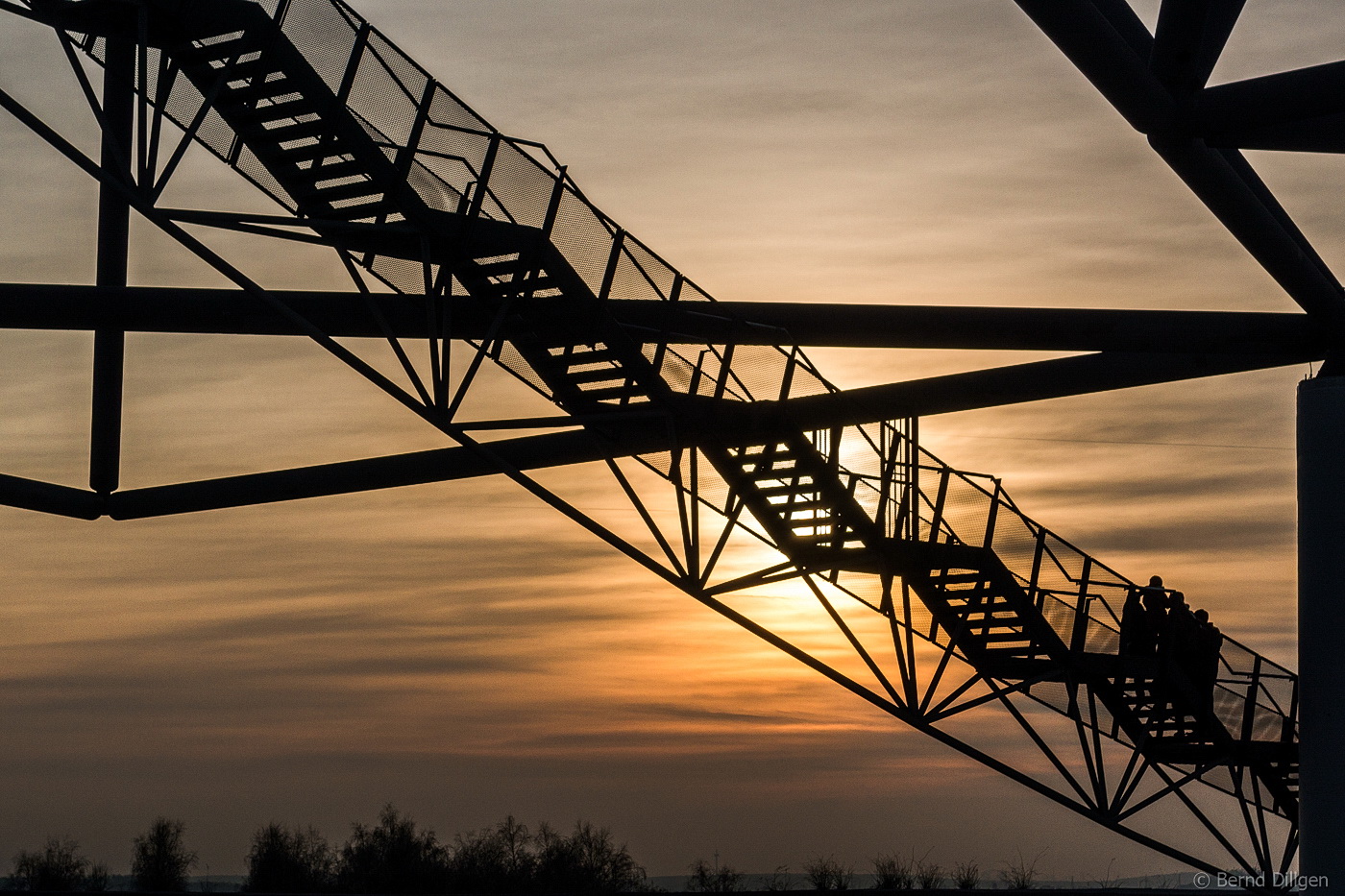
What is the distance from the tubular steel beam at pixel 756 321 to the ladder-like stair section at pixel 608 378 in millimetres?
628

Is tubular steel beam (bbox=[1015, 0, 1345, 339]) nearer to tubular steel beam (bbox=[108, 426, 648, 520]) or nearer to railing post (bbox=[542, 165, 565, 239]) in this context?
railing post (bbox=[542, 165, 565, 239])

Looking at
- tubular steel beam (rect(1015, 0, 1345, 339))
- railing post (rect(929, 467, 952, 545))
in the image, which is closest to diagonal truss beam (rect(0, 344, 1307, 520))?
railing post (rect(929, 467, 952, 545))

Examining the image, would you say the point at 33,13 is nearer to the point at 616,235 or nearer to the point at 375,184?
the point at 375,184

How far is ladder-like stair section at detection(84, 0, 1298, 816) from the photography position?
55.6 ft

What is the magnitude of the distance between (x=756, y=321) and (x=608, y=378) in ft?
7.04

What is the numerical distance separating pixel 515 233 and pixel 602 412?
2.91 meters

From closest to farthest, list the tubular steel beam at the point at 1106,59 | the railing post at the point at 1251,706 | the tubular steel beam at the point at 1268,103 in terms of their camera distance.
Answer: the tubular steel beam at the point at 1106,59 < the tubular steel beam at the point at 1268,103 < the railing post at the point at 1251,706

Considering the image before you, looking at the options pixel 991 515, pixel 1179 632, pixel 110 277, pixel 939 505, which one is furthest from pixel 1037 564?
pixel 110 277

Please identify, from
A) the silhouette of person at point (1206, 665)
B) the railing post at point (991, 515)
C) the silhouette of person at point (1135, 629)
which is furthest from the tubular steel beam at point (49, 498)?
the silhouette of person at point (1206, 665)

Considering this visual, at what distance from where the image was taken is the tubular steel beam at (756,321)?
61.5ft

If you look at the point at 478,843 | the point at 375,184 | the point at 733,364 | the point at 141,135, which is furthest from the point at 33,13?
the point at 478,843

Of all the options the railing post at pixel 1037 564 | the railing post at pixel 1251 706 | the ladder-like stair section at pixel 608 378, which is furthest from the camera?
the railing post at pixel 1251 706

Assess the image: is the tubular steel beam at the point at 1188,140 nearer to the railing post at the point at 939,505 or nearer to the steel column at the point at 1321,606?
the steel column at the point at 1321,606

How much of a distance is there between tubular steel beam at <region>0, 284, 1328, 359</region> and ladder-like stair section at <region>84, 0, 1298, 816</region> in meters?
0.63
